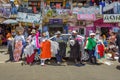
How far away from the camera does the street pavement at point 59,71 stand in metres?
11.1

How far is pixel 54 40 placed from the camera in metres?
14.9

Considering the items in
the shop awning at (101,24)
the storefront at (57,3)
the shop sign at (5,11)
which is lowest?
the shop awning at (101,24)

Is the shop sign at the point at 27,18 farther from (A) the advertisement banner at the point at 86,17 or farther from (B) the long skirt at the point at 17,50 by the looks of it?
(A) the advertisement banner at the point at 86,17

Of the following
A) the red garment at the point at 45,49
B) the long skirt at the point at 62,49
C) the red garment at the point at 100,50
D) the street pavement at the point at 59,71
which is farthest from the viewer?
the red garment at the point at 100,50

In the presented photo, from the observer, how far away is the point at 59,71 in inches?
486

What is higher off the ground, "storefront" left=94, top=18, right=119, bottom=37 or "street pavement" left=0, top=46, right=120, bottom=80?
"storefront" left=94, top=18, right=119, bottom=37

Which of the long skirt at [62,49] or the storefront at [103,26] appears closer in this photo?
the long skirt at [62,49]

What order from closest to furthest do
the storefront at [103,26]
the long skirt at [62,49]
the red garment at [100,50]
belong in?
1. the long skirt at [62,49]
2. the red garment at [100,50]
3. the storefront at [103,26]

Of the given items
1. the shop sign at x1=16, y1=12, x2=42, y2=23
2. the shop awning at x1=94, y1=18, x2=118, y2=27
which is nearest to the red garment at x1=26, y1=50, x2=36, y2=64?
the shop sign at x1=16, y1=12, x2=42, y2=23

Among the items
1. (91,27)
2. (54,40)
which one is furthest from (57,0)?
(54,40)

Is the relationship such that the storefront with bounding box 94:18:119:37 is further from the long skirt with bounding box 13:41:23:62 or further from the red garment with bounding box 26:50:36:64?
the red garment with bounding box 26:50:36:64

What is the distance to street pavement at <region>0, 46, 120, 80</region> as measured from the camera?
36.3 ft

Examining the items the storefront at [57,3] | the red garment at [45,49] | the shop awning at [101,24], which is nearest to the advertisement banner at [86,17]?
the shop awning at [101,24]

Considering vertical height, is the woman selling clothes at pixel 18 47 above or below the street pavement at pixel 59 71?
above
